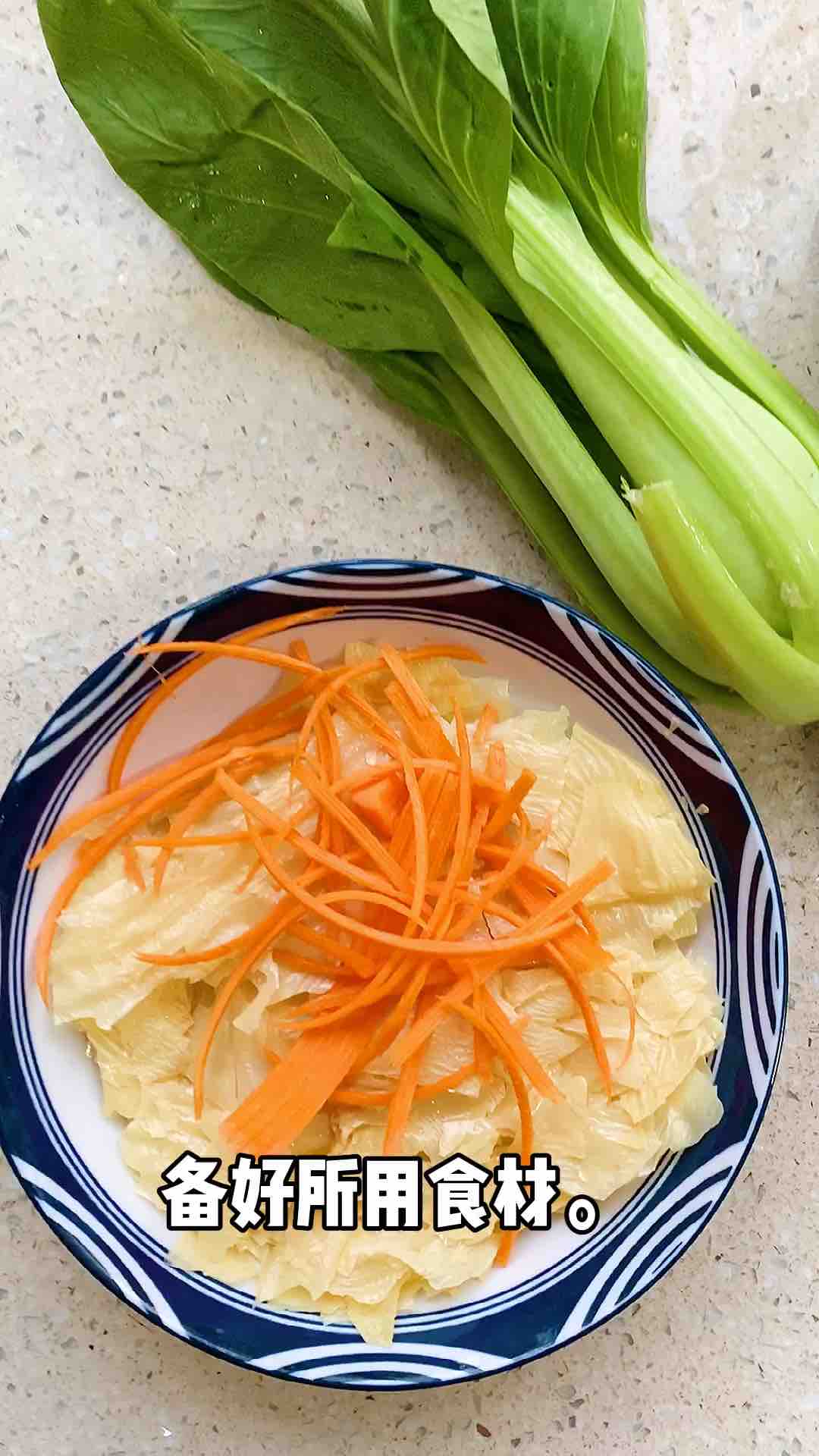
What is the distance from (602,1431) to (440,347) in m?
1.05

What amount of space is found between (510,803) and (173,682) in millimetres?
312

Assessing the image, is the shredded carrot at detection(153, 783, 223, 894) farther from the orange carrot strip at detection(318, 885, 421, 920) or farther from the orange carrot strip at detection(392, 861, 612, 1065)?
the orange carrot strip at detection(392, 861, 612, 1065)

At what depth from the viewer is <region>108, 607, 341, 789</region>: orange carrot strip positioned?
957 millimetres

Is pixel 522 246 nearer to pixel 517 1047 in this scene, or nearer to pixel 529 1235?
pixel 517 1047

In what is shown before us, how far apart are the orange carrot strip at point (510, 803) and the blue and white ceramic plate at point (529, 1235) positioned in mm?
107

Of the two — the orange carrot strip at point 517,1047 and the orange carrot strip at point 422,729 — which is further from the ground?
the orange carrot strip at point 422,729

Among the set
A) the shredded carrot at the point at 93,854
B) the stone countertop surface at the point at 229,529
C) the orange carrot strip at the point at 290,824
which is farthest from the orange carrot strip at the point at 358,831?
the stone countertop surface at the point at 229,529

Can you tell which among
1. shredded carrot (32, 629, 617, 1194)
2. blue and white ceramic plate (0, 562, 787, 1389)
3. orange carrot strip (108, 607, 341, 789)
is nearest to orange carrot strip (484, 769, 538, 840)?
shredded carrot (32, 629, 617, 1194)

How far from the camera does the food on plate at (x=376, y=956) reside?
0.93 metres

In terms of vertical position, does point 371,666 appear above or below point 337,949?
above

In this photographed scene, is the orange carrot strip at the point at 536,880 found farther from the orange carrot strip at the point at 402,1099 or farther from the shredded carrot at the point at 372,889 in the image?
the orange carrot strip at the point at 402,1099

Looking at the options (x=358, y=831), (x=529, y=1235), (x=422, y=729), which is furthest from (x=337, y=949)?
(x=529, y=1235)

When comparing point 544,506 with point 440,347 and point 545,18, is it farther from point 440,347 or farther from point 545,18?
point 545,18

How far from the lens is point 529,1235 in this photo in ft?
3.18
